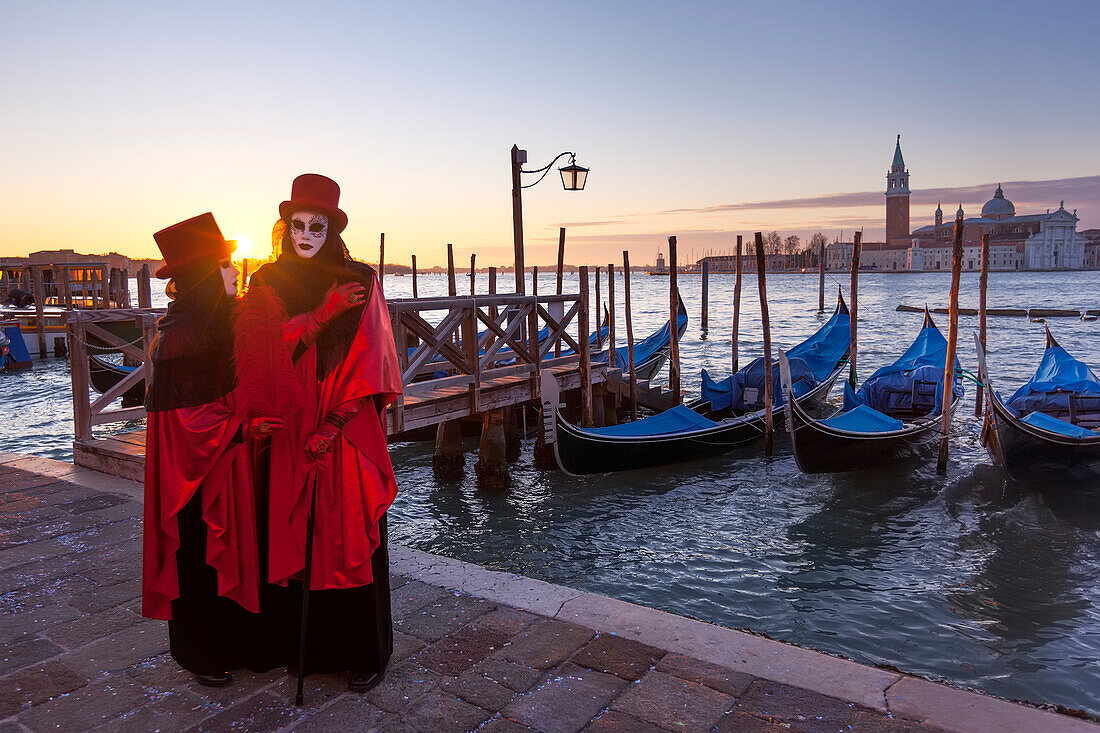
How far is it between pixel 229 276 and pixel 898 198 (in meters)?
130

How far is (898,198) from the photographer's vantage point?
383 ft

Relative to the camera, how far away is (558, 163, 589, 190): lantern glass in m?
8.20

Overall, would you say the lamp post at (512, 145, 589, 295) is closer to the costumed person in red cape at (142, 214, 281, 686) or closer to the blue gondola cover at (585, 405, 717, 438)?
the blue gondola cover at (585, 405, 717, 438)

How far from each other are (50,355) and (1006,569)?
20017mm

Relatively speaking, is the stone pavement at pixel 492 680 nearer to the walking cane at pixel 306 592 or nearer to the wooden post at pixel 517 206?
the walking cane at pixel 306 592

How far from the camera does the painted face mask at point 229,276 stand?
1.88 meters

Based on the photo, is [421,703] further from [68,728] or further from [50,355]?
[50,355]

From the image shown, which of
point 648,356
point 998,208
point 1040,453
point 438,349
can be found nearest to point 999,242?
point 998,208

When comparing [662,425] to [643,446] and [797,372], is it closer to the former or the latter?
[643,446]

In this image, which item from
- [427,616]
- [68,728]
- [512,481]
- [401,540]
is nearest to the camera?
[68,728]

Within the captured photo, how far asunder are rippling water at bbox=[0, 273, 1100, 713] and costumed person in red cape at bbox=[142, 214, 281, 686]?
9.76ft

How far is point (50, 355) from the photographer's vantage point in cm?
1791

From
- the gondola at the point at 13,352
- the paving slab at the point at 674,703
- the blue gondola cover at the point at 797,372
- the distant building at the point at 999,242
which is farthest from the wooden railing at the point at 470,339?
the distant building at the point at 999,242

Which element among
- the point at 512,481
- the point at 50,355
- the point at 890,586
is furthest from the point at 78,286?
the point at 890,586
